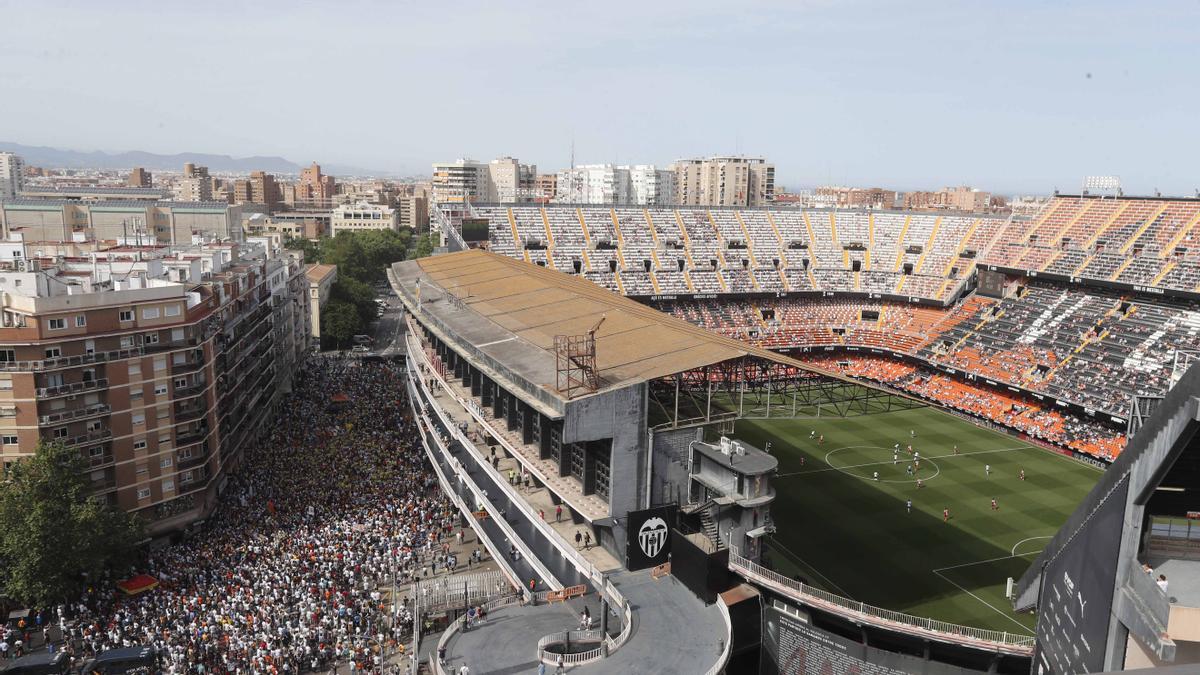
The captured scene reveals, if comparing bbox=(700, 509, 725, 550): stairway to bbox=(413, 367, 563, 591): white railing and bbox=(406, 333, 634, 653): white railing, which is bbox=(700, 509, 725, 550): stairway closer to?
bbox=(406, 333, 634, 653): white railing

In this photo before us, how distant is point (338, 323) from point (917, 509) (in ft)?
211

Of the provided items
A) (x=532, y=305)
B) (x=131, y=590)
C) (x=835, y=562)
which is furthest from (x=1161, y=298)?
(x=131, y=590)

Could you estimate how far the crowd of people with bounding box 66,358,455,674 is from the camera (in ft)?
98.4

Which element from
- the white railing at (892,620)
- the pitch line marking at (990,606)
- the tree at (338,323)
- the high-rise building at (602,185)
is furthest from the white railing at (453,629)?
the high-rise building at (602,185)

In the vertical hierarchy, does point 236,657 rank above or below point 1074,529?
below

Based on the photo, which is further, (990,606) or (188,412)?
(188,412)

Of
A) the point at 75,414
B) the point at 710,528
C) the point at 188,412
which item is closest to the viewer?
the point at 710,528

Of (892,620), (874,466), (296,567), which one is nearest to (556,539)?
(892,620)

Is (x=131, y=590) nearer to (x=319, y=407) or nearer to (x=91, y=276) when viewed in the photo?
(x=91, y=276)

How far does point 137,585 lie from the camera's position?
34.4 metres

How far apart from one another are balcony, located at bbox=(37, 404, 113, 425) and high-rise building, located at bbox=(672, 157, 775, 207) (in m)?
151

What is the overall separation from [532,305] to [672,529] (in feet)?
59.1

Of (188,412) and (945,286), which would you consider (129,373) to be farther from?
(945,286)

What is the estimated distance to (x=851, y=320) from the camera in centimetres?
8125
